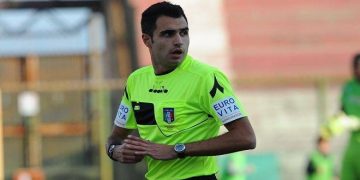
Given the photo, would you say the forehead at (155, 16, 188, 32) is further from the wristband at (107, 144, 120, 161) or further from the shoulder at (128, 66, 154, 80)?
the wristband at (107, 144, 120, 161)

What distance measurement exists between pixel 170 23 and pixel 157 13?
9 cm

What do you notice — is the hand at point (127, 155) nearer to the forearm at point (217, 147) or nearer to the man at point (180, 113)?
the man at point (180, 113)

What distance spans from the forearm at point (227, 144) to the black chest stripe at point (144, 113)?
32 cm

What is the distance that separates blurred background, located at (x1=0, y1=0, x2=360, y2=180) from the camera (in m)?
15.4

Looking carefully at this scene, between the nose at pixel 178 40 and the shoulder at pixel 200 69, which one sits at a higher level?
the nose at pixel 178 40

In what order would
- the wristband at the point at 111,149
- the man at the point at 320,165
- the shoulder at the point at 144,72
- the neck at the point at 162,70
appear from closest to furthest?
the neck at the point at 162,70 < the shoulder at the point at 144,72 < the wristband at the point at 111,149 < the man at the point at 320,165

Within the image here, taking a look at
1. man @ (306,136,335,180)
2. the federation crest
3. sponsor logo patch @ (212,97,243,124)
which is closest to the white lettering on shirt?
the federation crest

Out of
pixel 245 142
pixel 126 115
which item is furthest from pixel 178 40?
pixel 126 115

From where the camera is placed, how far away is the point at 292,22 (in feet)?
66.0

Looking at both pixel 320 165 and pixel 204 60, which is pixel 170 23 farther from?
pixel 204 60

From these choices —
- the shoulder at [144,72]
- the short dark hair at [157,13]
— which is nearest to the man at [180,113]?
the short dark hair at [157,13]

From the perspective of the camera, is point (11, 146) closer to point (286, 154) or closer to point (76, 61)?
point (76, 61)

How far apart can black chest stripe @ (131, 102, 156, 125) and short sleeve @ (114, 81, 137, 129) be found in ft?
→ 0.38

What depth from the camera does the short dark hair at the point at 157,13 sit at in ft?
15.2
